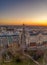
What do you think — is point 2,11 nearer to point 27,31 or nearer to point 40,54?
point 27,31

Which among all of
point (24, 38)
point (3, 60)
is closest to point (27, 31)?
point (24, 38)

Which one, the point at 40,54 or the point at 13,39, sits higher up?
the point at 13,39

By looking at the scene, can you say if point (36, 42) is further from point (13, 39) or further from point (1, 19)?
point (1, 19)

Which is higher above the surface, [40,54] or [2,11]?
[2,11]

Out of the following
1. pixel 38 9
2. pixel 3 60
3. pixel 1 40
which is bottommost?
pixel 3 60

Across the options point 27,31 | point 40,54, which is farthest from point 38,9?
point 40,54

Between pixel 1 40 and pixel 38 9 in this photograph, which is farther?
pixel 38 9
